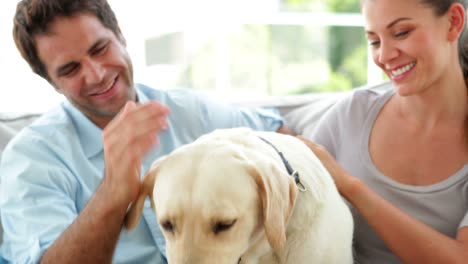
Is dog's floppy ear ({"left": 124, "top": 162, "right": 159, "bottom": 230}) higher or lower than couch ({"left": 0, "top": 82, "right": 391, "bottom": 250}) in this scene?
higher

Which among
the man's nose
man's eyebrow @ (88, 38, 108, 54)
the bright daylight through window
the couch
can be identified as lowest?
the bright daylight through window

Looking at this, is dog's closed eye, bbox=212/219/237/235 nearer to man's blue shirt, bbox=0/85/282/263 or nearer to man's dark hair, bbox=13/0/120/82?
man's blue shirt, bbox=0/85/282/263

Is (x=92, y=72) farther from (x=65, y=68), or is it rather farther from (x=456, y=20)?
(x=456, y=20)

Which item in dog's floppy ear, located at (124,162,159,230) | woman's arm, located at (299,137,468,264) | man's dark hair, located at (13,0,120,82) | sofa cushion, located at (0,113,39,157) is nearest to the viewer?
dog's floppy ear, located at (124,162,159,230)

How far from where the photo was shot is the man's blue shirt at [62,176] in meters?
1.47

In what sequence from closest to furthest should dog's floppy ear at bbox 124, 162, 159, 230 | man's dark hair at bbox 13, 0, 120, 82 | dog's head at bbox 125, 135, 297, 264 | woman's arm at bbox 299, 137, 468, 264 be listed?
1. dog's head at bbox 125, 135, 297, 264
2. dog's floppy ear at bbox 124, 162, 159, 230
3. woman's arm at bbox 299, 137, 468, 264
4. man's dark hair at bbox 13, 0, 120, 82

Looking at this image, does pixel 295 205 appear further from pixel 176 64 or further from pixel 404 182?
pixel 176 64

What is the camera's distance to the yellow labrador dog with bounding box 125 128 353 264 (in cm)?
108

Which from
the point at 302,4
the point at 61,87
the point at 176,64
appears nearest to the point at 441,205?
the point at 61,87

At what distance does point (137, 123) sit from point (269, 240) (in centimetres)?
37

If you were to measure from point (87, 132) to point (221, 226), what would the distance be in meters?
0.80

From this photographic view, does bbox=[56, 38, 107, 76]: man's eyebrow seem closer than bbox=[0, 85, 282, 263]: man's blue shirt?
No

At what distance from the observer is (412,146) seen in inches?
66.4

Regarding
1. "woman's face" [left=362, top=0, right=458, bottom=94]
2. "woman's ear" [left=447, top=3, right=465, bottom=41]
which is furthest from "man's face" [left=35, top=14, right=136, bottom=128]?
"woman's ear" [left=447, top=3, right=465, bottom=41]
